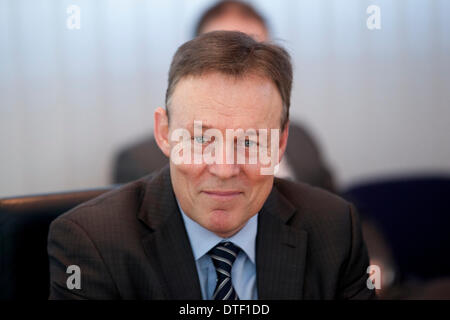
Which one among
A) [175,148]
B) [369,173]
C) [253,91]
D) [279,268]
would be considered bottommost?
[369,173]

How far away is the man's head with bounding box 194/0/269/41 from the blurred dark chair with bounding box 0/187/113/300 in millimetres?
1299

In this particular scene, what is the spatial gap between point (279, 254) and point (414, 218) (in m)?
2.05

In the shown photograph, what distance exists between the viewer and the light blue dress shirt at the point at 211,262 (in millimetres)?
1277

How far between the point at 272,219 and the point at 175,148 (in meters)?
0.35

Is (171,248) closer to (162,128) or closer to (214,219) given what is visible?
(214,219)

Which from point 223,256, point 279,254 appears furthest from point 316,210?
point 223,256

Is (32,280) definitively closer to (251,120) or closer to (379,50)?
(251,120)

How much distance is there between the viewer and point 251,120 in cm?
113

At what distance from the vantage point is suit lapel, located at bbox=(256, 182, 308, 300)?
1.29m

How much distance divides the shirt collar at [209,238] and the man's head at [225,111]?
0.21 ft

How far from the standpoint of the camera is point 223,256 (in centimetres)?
129

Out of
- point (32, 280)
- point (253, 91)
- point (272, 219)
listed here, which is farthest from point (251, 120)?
point (32, 280)

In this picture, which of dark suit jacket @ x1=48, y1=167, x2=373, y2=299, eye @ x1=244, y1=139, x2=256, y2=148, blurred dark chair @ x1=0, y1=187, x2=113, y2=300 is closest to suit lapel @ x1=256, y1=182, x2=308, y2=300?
dark suit jacket @ x1=48, y1=167, x2=373, y2=299

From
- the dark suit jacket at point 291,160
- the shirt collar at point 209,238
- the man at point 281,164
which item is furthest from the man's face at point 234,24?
the shirt collar at point 209,238
